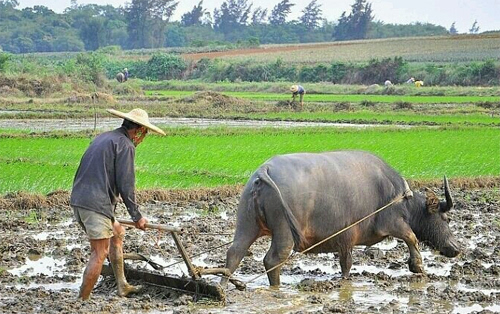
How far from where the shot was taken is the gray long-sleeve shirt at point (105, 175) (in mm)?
5906

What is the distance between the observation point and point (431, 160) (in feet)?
50.2

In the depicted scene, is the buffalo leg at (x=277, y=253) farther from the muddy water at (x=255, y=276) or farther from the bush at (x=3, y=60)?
the bush at (x=3, y=60)

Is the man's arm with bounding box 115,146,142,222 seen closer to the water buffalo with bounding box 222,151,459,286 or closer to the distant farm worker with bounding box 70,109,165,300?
the distant farm worker with bounding box 70,109,165,300

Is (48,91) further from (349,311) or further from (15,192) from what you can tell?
(349,311)

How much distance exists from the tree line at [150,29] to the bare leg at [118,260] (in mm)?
83842

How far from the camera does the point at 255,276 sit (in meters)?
7.33

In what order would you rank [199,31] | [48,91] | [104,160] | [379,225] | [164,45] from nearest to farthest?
1. [104,160]
2. [379,225]
3. [48,91]
4. [164,45]
5. [199,31]

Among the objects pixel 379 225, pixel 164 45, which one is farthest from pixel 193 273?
pixel 164 45

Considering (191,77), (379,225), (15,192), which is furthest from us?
(191,77)

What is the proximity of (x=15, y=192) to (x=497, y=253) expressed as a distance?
6081 millimetres

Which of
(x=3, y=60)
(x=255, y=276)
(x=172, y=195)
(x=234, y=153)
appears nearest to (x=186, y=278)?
(x=255, y=276)

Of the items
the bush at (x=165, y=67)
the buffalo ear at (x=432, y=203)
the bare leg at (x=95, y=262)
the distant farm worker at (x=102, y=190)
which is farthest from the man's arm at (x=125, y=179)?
the bush at (x=165, y=67)

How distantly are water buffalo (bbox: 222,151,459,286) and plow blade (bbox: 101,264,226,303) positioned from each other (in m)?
0.39

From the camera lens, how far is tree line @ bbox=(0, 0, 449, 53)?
101438mm
